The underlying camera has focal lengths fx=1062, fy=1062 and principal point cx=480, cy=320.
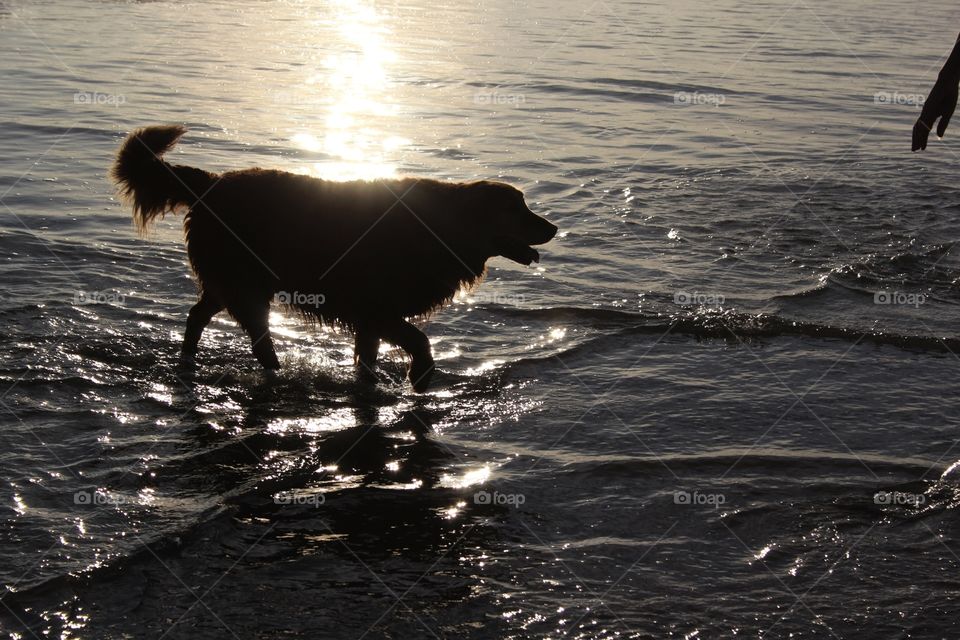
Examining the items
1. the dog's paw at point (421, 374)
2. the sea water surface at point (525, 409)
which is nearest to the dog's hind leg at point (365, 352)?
the sea water surface at point (525, 409)

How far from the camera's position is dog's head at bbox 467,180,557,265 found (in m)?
7.54

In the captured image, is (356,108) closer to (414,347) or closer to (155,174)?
(155,174)

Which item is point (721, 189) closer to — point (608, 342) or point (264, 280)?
point (608, 342)

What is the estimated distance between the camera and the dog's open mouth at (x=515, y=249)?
303 inches

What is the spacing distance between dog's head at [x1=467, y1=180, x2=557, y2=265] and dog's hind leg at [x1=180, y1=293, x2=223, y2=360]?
1919 mm

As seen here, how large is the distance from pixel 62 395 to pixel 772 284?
599cm

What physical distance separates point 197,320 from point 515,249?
7.64ft

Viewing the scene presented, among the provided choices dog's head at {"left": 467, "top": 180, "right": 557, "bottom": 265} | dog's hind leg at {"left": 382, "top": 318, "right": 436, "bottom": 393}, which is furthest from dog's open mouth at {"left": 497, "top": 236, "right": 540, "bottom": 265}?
dog's hind leg at {"left": 382, "top": 318, "right": 436, "bottom": 393}

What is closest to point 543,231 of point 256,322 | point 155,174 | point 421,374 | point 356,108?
point 421,374

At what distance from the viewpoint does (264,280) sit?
7270mm

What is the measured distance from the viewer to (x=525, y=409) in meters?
6.94

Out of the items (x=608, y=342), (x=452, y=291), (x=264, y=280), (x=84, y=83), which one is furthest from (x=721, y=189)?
(x=84, y=83)

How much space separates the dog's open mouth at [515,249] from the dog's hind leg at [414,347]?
0.92 metres

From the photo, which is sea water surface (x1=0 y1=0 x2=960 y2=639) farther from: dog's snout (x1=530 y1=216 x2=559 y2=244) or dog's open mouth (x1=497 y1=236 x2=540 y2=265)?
dog's snout (x1=530 y1=216 x2=559 y2=244)
